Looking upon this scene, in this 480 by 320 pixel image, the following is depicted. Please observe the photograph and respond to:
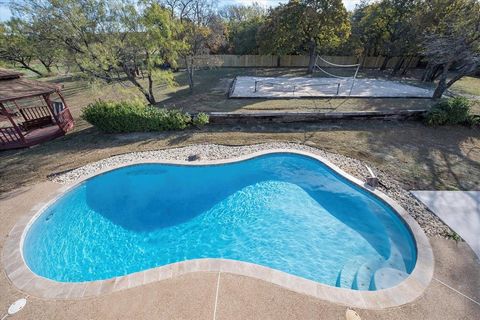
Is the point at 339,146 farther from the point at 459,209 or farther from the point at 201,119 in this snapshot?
the point at 201,119

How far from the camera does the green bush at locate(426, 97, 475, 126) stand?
1074 cm

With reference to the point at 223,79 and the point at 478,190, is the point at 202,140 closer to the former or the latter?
the point at 478,190

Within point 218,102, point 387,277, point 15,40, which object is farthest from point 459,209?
point 15,40

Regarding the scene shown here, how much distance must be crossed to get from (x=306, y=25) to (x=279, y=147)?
58.4 feet

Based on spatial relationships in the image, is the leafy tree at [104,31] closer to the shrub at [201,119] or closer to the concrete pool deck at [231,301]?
the shrub at [201,119]

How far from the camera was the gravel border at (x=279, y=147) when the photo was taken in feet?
19.5

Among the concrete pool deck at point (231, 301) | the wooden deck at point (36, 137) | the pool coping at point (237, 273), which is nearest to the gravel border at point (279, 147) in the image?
the pool coping at point (237, 273)

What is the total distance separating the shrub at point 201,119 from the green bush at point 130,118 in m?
0.31

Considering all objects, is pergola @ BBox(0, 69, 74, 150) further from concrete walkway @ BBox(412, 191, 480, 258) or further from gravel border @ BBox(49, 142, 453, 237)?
concrete walkway @ BBox(412, 191, 480, 258)

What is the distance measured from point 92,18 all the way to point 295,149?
38.7 feet

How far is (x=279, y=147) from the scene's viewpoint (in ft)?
31.5

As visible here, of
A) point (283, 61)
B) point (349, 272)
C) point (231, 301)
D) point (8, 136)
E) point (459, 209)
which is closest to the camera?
point (231, 301)

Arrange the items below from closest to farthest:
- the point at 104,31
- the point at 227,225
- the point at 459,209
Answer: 1. the point at 459,209
2. the point at 227,225
3. the point at 104,31

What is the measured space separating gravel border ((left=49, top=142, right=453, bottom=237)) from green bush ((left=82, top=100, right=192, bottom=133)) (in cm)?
219
